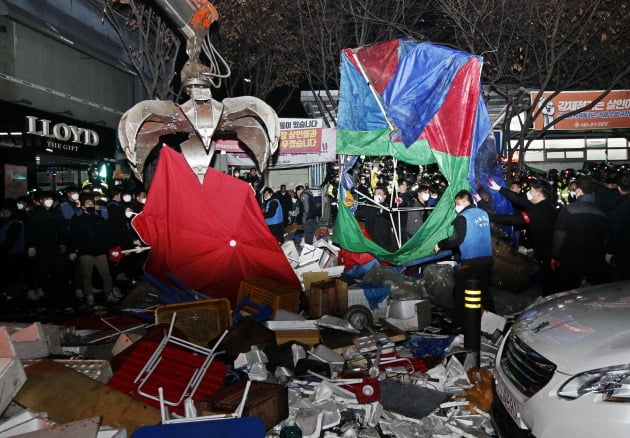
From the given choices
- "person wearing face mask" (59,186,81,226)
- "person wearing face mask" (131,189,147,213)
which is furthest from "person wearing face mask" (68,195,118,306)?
"person wearing face mask" (131,189,147,213)

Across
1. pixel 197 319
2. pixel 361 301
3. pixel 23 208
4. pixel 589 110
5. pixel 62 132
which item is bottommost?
pixel 361 301

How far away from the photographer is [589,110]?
24109 mm

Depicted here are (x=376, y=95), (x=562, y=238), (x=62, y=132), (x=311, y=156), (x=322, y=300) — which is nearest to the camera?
(x=562, y=238)

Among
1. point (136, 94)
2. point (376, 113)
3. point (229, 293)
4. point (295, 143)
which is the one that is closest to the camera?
point (229, 293)

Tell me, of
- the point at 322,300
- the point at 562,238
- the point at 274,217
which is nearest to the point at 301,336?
the point at 322,300

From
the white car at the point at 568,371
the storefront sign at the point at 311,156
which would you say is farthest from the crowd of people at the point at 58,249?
the storefront sign at the point at 311,156

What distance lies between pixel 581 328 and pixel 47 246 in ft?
32.5

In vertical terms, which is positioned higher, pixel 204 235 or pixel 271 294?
pixel 204 235

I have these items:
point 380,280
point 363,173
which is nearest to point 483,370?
point 380,280

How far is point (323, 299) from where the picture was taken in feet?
28.5

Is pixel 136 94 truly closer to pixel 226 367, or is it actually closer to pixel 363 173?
pixel 363 173

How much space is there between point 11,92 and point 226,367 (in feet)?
43.8

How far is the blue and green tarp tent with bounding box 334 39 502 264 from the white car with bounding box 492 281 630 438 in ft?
19.0

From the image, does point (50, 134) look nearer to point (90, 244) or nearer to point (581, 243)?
point (90, 244)
